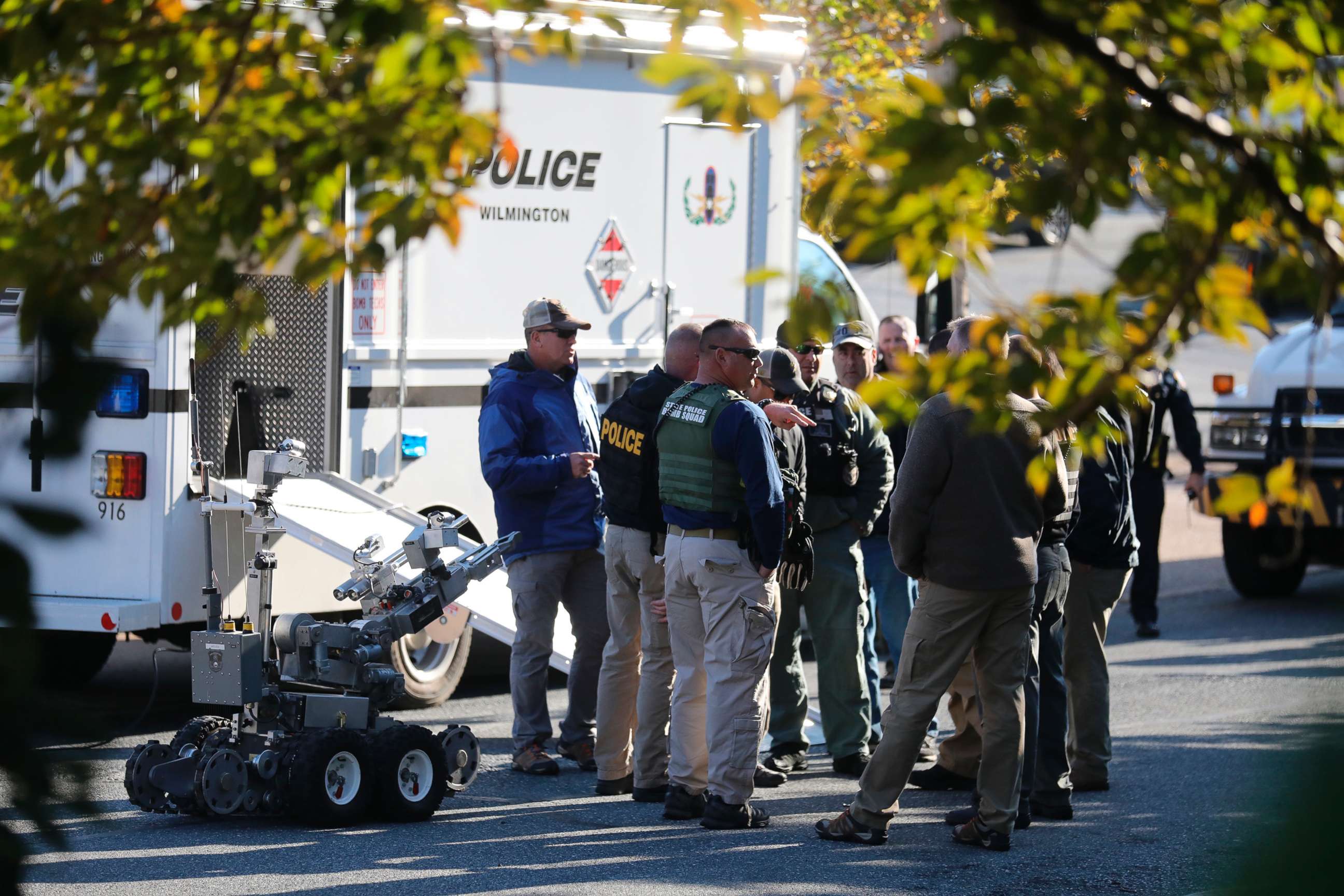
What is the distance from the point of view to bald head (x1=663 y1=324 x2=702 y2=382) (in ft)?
22.7

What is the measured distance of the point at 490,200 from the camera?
28.7ft

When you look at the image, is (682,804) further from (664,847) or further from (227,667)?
(227,667)

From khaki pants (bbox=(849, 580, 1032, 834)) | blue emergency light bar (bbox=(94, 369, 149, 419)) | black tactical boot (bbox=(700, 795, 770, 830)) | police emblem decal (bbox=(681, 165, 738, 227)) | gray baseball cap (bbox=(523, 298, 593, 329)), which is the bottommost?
black tactical boot (bbox=(700, 795, 770, 830))

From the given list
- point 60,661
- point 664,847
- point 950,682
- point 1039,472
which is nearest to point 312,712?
point 664,847

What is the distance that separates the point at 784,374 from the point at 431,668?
9.16 feet

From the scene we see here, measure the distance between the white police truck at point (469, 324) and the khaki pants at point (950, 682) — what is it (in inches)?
93.7

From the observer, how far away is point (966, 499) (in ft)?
19.9

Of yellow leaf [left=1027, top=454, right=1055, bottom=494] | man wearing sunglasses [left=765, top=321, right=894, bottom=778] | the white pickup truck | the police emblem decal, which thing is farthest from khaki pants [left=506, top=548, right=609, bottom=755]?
the white pickup truck

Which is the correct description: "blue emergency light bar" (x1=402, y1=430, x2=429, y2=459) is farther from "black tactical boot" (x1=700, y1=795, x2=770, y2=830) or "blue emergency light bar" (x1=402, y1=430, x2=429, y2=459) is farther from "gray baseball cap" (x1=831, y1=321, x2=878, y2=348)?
Answer: "black tactical boot" (x1=700, y1=795, x2=770, y2=830)

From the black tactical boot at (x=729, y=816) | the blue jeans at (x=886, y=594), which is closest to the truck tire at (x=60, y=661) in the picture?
the black tactical boot at (x=729, y=816)

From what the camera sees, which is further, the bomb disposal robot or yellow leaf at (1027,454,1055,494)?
the bomb disposal robot

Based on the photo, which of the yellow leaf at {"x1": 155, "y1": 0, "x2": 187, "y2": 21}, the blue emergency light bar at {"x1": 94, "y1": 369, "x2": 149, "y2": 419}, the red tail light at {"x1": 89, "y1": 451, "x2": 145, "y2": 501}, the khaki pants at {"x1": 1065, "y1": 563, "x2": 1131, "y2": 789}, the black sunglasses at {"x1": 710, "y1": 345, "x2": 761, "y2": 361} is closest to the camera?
the blue emergency light bar at {"x1": 94, "y1": 369, "x2": 149, "y2": 419}

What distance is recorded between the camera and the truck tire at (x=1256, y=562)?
12391 mm

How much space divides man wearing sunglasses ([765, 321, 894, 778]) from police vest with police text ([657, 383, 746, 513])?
1.10m
